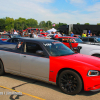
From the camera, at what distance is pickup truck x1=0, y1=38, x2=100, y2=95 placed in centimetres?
406

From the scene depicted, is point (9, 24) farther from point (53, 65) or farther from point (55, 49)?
point (53, 65)

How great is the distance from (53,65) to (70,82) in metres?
0.71

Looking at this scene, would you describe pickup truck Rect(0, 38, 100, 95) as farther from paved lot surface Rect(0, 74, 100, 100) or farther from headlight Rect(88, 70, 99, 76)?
paved lot surface Rect(0, 74, 100, 100)

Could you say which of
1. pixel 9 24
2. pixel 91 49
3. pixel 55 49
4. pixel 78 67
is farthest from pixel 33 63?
pixel 9 24

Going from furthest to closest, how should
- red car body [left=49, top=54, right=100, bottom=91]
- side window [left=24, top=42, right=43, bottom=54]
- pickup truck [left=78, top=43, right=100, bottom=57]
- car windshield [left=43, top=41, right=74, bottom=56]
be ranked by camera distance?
pickup truck [left=78, top=43, right=100, bottom=57]
side window [left=24, top=42, right=43, bottom=54]
car windshield [left=43, top=41, right=74, bottom=56]
red car body [left=49, top=54, right=100, bottom=91]

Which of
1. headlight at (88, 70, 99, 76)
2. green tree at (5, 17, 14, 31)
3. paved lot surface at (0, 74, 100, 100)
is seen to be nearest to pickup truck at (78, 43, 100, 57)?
paved lot surface at (0, 74, 100, 100)

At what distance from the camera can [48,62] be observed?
467cm

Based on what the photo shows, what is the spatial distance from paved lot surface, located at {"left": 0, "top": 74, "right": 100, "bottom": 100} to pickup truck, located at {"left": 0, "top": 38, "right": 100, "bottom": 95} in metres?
0.24

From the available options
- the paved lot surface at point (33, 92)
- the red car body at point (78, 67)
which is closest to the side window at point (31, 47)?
the red car body at point (78, 67)

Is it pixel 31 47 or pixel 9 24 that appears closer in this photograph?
pixel 31 47

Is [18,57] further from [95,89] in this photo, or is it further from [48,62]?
[95,89]

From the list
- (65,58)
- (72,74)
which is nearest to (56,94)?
(72,74)

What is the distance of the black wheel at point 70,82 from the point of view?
410cm

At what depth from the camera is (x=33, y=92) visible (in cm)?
444
